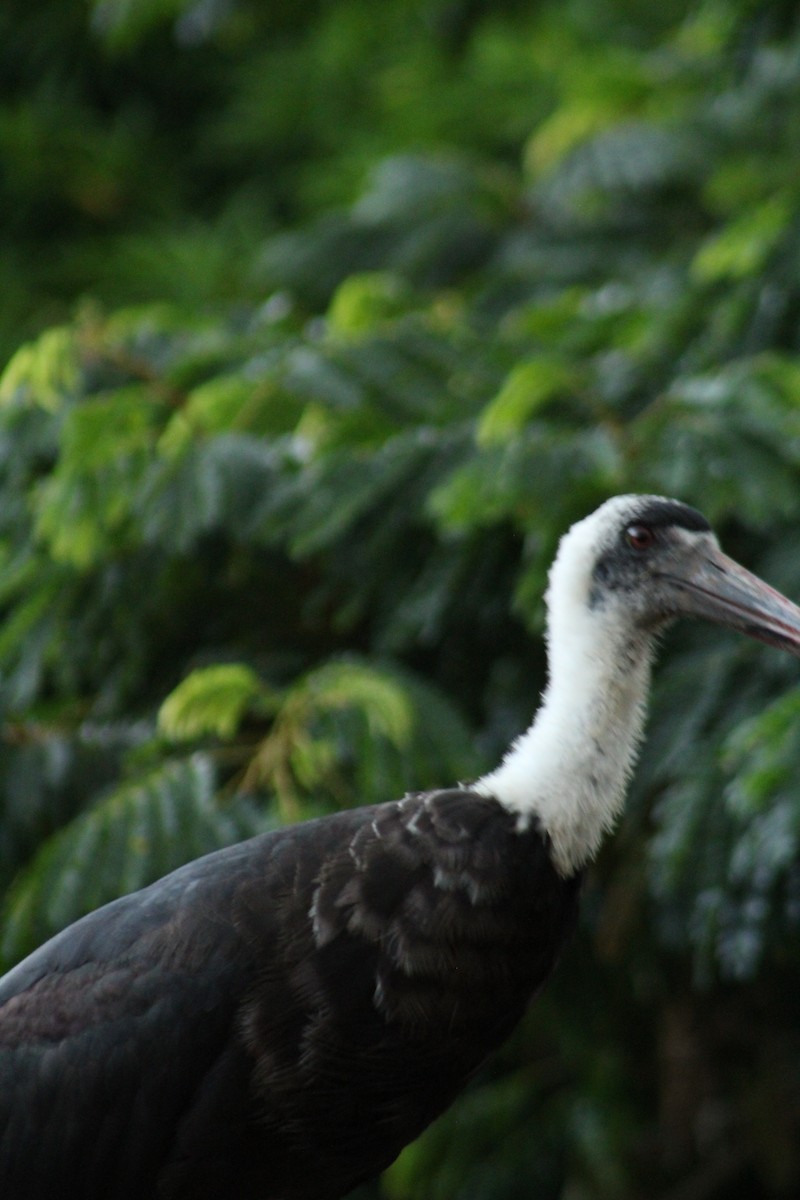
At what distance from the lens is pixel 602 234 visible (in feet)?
22.8

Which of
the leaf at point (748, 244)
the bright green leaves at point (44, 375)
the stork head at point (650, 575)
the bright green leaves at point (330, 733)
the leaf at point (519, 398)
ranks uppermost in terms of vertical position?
the bright green leaves at point (44, 375)

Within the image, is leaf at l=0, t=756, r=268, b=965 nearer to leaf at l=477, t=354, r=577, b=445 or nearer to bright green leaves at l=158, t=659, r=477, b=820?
bright green leaves at l=158, t=659, r=477, b=820

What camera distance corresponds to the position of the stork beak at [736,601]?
354 centimetres

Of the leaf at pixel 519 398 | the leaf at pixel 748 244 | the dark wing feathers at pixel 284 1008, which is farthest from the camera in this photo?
the leaf at pixel 748 244

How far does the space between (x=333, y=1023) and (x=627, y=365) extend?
260 cm

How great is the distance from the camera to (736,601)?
3586mm

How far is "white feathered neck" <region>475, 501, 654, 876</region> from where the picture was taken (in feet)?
11.3

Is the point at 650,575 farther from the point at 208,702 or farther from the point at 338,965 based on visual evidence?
the point at 208,702

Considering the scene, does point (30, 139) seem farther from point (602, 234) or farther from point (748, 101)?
point (748, 101)

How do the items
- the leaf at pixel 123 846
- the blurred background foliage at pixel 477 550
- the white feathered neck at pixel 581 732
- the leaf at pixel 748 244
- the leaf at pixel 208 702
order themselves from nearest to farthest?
the white feathered neck at pixel 581 732
the leaf at pixel 123 846
the leaf at pixel 208 702
the blurred background foliage at pixel 477 550
the leaf at pixel 748 244

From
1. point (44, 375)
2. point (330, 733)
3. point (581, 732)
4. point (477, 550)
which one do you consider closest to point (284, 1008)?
point (581, 732)

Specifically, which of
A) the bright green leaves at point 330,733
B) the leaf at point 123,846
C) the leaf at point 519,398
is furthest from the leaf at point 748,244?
the leaf at point 123,846

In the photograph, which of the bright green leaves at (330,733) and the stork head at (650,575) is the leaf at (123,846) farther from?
the stork head at (650,575)

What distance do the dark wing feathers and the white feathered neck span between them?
59 millimetres
